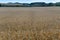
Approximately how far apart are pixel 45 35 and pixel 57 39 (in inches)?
23.2

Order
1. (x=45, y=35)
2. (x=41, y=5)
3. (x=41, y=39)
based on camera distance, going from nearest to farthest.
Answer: (x=41, y=39), (x=45, y=35), (x=41, y=5)

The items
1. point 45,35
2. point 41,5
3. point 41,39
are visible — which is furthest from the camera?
point 41,5

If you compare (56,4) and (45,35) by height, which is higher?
(45,35)

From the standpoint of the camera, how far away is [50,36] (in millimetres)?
7605

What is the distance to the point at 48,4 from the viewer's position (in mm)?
66438

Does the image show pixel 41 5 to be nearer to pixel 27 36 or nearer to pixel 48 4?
pixel 48 4

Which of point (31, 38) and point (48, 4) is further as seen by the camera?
point (48, 4)

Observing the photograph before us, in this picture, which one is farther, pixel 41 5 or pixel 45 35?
pixel 41 5

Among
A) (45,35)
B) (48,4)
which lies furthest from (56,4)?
(45,35)

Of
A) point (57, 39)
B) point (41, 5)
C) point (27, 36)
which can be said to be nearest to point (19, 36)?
point (27, 36)

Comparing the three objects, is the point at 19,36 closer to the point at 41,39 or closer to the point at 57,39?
the point at 41,39

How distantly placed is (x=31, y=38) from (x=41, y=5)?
56.9 m

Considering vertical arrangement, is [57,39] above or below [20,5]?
above

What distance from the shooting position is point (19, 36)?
7605mm
